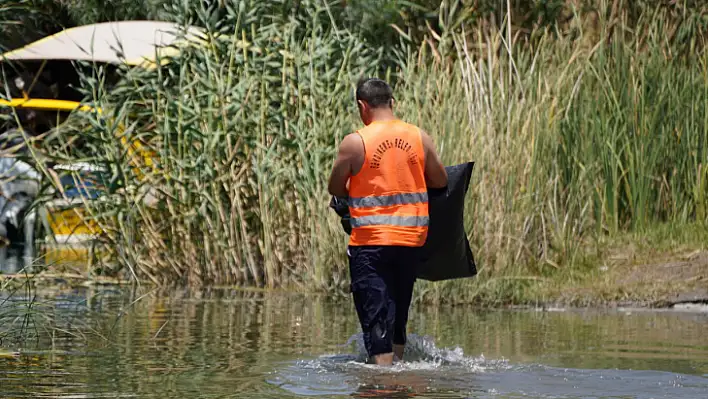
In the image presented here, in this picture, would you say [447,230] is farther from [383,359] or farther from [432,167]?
[383,359]

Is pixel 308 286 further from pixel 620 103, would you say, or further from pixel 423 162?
pixel 423 162

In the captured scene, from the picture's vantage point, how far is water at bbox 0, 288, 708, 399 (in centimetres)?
775

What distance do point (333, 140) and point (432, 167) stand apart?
6.46 meters

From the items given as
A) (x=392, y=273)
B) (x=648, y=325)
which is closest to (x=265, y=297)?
(x=648, y=325)

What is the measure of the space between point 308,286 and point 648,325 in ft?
12.7

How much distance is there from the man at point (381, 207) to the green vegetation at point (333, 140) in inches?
217

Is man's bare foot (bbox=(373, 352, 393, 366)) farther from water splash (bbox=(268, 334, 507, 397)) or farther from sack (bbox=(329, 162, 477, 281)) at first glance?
sack (bbox=(329, 162, 477, 281))

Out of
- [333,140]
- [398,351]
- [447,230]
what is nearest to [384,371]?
[398,351]

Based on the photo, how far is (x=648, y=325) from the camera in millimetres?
11586

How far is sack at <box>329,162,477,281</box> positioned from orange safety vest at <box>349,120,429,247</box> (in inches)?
11.7

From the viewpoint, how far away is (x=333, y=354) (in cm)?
945

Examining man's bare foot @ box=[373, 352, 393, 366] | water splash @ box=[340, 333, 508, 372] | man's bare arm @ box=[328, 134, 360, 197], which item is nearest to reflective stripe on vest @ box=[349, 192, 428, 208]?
man's bare arm @ box=[328, 134, 360, 197]

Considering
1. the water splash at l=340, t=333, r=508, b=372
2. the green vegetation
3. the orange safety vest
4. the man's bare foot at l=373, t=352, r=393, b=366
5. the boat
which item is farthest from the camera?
the boat

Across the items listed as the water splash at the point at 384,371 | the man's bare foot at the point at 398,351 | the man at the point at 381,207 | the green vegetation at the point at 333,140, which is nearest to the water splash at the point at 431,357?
the water splash at the point at 384,371
